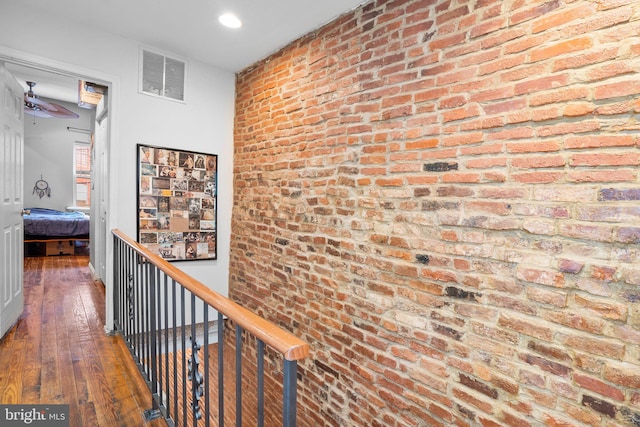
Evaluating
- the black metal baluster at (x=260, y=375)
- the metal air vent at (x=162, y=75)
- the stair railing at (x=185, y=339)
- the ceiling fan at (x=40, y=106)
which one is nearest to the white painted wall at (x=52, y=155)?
the ceiling fan at (x=40, y=106)

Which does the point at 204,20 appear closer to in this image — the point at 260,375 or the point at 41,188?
the point at 260,375

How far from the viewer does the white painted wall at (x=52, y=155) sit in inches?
268

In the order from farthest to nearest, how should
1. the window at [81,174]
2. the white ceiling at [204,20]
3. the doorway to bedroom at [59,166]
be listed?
the window at [81,174]
the doorway to bedroom at [59,166]
the white ceiling at [204,20]

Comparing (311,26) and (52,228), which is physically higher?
(311,26)

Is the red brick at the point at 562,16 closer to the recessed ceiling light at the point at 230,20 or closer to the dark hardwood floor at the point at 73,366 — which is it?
the recessed ceiling light at the point at 230,20

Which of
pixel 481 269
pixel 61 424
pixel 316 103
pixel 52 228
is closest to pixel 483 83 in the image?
pixel 481 269

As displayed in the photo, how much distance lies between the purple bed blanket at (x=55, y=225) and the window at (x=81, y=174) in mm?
1406

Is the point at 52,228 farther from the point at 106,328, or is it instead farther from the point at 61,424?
the point at 61,424

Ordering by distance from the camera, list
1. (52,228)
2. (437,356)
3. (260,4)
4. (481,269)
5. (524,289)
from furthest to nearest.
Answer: (52,228) → (260,4) → (437,356) → (481,269) → (524,289)

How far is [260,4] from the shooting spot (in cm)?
233

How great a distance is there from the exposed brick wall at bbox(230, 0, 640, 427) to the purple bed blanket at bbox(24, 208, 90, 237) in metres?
4.95

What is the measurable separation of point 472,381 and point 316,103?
208cm

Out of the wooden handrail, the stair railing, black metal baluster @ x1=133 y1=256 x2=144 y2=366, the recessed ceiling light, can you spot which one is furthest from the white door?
the wooden handrail

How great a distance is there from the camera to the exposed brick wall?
129 centimetres
